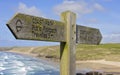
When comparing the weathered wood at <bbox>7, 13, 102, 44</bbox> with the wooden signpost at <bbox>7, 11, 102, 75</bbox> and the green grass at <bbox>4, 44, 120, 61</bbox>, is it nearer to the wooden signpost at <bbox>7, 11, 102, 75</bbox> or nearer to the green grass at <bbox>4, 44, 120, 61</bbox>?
the wooden signpost at <bbox>7, 11, 102, 75</bbox>

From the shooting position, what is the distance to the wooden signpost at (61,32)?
18.5 feet

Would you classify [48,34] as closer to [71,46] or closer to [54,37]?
[54,37]

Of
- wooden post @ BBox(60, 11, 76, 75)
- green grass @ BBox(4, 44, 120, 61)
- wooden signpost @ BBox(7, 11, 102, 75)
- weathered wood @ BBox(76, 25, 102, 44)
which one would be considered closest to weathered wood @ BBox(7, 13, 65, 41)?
wooden signpost @ BBox(7, 11, 102, 75)

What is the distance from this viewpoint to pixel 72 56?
6.71m

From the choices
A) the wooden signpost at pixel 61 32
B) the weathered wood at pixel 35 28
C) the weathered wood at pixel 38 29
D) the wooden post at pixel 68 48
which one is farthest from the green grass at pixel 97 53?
the weathered wood at pixel 35 28

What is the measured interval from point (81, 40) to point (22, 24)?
78.4 inches

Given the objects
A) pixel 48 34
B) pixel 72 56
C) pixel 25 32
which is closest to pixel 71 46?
pixel 72 56

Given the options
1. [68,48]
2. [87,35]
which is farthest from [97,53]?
[68,48]

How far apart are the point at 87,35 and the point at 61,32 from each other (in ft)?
3.72

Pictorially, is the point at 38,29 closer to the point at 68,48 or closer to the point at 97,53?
the point at 68,48

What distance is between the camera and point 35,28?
19.4 feet

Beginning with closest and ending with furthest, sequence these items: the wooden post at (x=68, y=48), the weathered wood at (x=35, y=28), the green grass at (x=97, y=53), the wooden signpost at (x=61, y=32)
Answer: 1. the weathered wood at (x=35, y=28)
2. the wooden signpost at (x=61, y=32)
3. the wooden post at (x=68, y=48)
4. the green grass at (x=97, y=53)

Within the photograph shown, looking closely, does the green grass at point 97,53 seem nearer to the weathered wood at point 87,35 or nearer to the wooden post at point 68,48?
the weathered wood at point 87,35

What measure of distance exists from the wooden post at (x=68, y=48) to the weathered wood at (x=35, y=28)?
13 cm
